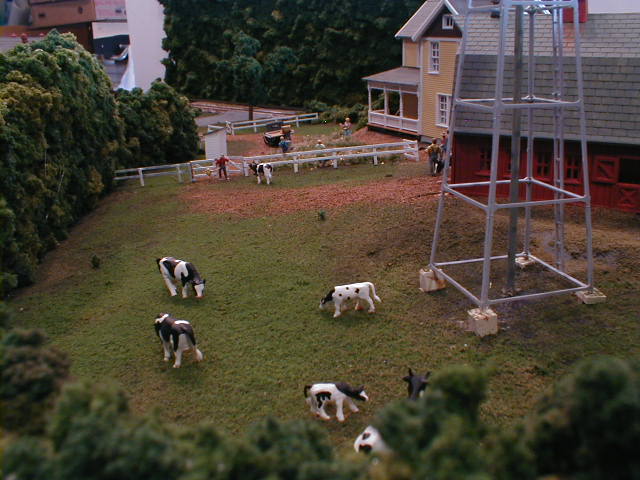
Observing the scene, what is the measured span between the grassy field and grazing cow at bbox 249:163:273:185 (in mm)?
5478

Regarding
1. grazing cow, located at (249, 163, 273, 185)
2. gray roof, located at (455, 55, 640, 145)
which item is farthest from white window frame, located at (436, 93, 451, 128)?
gray roof, located at (455, 55, 640, 145)

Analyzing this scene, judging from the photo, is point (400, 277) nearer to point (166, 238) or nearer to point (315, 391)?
point (315, 391)

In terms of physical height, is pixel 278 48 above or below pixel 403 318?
above

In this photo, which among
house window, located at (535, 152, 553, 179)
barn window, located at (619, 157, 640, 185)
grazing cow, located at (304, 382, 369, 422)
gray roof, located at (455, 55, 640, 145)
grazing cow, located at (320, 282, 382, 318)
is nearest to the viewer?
grazing cow, located at (304, 382, 369, 422)

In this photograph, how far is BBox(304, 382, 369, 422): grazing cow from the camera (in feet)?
38.1

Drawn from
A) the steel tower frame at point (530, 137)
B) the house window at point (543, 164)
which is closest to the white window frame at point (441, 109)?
the house window at point (543, 164)

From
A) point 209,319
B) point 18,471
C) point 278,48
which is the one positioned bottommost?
point 209,319

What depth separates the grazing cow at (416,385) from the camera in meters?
11.2

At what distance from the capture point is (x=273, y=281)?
17719mm

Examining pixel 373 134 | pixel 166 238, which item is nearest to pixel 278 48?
pixel 373 134

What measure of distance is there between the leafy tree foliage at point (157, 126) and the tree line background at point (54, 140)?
0.08 m

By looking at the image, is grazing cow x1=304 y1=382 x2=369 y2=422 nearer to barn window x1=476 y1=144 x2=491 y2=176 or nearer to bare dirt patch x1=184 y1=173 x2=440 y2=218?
bare dirt patch x1=184 y1=173 x2=440 y2=218

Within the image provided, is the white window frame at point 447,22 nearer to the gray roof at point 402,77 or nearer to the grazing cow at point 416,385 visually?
the gray roof at point 402,77

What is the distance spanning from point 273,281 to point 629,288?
964 centimetres
